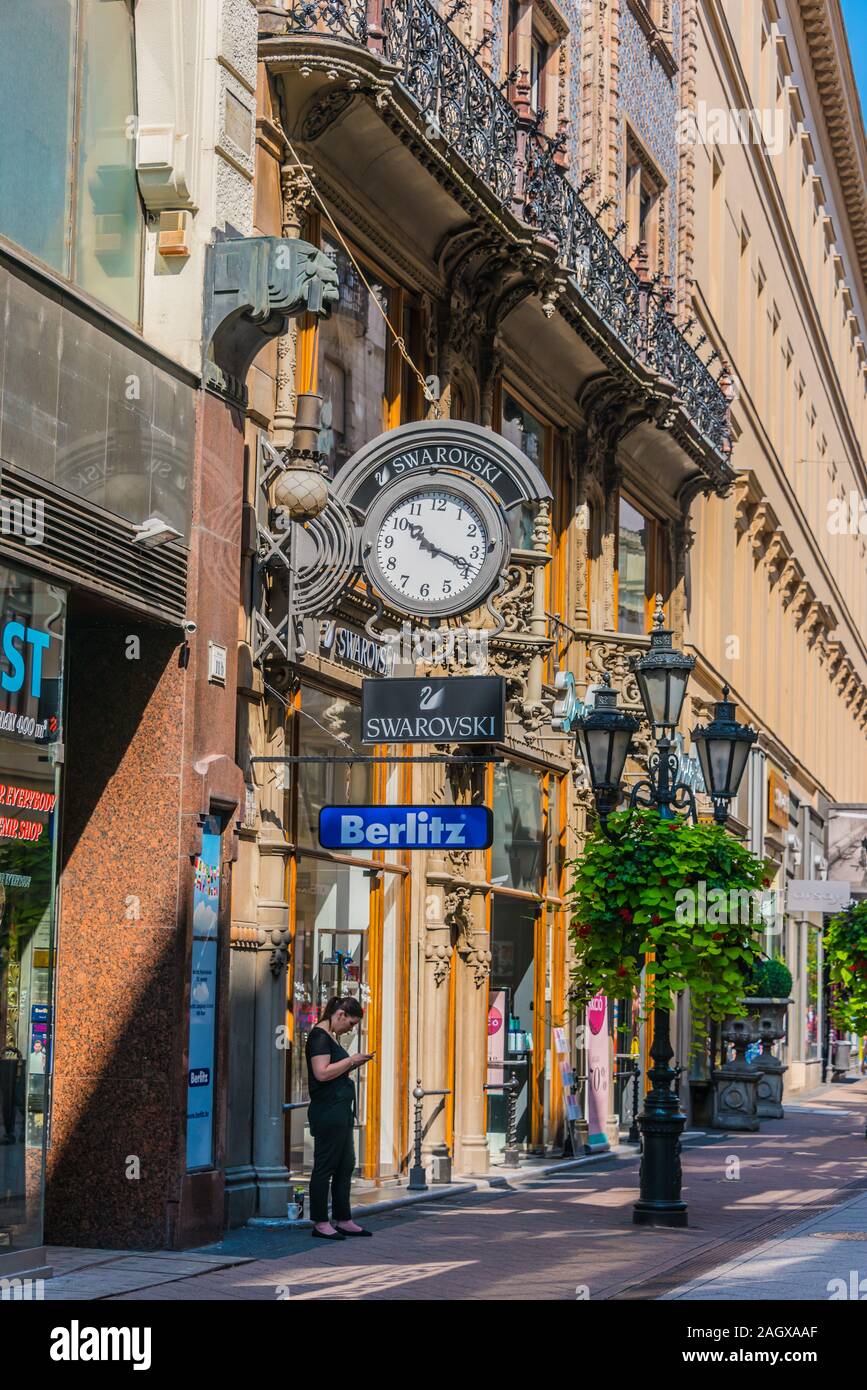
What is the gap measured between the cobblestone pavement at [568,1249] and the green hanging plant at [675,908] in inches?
A: 74.5

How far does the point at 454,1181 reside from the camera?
20.0 meters

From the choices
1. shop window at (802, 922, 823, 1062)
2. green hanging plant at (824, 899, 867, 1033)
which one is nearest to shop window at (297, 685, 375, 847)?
green hanging plant at (824, 899, 867, 1033)

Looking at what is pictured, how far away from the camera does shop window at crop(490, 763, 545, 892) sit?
74.7ft

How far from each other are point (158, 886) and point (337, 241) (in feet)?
21.1

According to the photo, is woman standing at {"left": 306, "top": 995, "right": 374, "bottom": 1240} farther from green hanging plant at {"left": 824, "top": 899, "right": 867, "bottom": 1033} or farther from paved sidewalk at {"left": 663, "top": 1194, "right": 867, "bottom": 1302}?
green hanging plant at {"left": 824, "top": 899, "right": 867, "bottom": 1033}

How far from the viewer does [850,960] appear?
2914 cm

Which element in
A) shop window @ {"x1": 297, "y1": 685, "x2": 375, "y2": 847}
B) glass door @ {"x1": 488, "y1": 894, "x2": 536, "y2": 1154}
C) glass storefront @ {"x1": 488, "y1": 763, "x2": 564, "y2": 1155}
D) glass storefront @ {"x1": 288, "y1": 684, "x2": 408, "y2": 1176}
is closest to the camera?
glass storefront @ {"x1": 288, "y1": 684, "x2": 408, "y2": 1176}

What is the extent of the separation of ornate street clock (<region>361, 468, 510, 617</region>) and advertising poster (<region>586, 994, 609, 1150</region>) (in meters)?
10.4

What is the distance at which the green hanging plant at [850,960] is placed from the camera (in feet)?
92.5

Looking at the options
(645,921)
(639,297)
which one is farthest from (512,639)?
(639,297)

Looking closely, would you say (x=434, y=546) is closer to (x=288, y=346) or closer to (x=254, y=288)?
(x=288, y=346)

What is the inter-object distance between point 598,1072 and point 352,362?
10.5 metres

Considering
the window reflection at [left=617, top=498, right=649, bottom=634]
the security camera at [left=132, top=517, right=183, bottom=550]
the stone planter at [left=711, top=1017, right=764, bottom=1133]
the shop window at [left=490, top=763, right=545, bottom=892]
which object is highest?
the window reflection at [left=617, top=498, right=649, bottom=634]

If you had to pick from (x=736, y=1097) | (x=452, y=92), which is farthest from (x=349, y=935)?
(x=736, y=1097)
